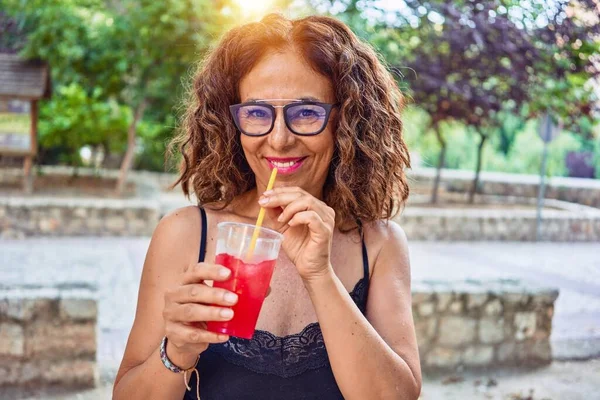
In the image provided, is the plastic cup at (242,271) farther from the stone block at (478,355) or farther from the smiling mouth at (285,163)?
the stone block at (478,355)

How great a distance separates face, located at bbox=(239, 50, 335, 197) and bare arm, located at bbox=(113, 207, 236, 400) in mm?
277

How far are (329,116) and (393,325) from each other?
0.58 m

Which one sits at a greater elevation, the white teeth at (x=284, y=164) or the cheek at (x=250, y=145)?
the cheek at (x=250, y=145)

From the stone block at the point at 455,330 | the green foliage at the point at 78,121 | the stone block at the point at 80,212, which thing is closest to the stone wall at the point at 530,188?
the green foliage at the point at 78,121

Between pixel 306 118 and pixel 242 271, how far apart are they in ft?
1.73

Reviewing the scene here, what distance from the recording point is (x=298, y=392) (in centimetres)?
182

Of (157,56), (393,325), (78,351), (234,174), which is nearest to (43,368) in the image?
(78,351)

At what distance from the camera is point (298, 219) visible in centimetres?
152

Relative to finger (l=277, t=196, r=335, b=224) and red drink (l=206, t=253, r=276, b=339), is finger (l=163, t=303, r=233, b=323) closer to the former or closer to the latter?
red drink (l=206, t=253, r=276, b=339)

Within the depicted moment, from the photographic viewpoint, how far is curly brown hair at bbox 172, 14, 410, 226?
6.15 feet

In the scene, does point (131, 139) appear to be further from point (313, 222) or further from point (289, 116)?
point (313, 222)

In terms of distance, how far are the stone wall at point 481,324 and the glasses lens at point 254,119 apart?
2.90m

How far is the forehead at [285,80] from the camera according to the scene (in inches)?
71.3

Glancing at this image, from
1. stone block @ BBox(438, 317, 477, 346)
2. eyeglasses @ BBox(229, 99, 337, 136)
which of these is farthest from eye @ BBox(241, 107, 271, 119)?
stone block @ BBox(438, 317, 477, 346)
